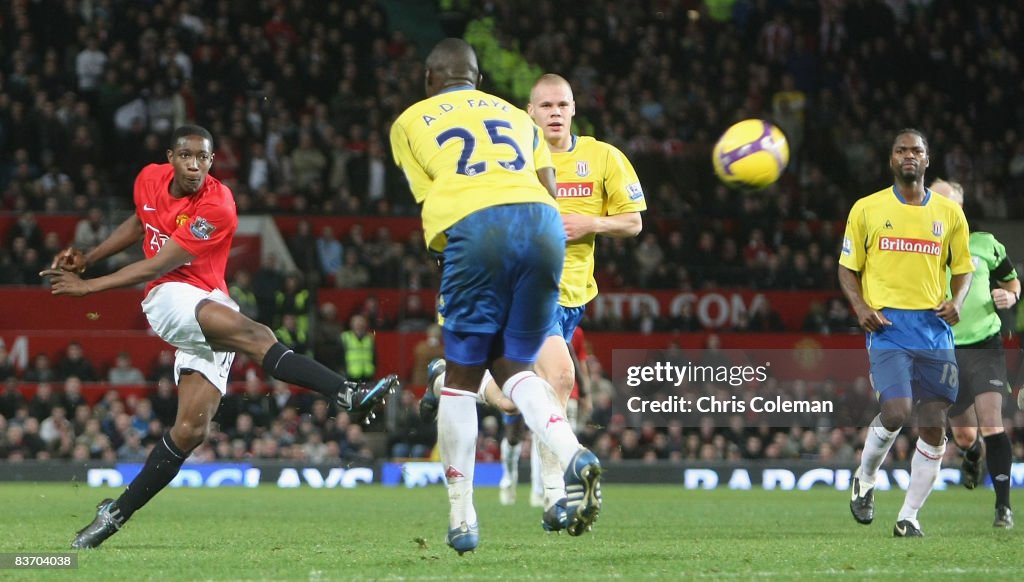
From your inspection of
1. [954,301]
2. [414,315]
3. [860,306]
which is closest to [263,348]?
[860,306]

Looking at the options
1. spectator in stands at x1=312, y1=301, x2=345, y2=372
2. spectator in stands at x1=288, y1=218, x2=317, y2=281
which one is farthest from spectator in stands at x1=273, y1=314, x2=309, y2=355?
spectator in stands at x1=288, y1=218, x2=317, y2=281

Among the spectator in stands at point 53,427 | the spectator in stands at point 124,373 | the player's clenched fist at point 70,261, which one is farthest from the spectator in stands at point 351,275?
the player's clenched fist at point 70,261

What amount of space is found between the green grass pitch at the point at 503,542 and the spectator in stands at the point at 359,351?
12.2 feet

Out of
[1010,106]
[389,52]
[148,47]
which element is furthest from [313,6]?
[1010,106]

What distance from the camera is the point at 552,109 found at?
8945 millimetres

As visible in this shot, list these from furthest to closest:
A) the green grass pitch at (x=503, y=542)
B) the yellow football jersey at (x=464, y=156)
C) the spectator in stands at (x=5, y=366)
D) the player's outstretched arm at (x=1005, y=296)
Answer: the spectator in stands at (x=5, y=366) < the player's outstretched arm at (x=1005, y=296) < the green grass pitch at (x=503, y=542) < the yellow football jersey at (x=464, y=156)

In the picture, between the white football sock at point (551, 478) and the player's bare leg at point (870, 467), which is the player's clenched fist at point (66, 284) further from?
the player's bare leg at point (870, 467)

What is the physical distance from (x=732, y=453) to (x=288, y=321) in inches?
227

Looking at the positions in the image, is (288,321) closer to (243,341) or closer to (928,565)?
(243,341)

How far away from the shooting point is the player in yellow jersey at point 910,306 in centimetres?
930

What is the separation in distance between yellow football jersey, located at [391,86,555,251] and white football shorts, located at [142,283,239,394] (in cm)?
195

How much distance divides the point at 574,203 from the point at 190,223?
2499 mm

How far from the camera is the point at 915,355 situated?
9.35 m

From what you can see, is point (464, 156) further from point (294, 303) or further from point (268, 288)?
point (268, 288)
